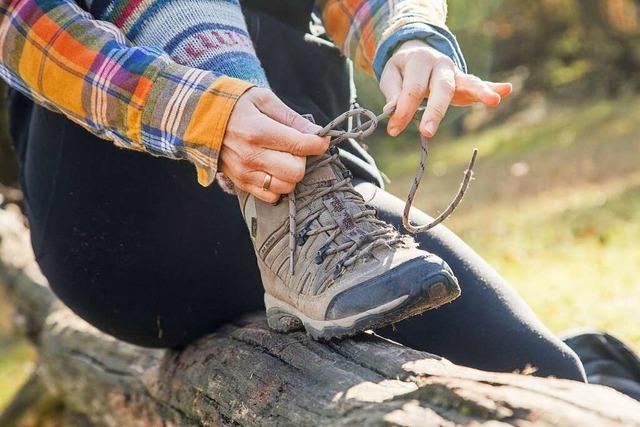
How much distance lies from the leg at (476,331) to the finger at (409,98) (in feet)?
0.75

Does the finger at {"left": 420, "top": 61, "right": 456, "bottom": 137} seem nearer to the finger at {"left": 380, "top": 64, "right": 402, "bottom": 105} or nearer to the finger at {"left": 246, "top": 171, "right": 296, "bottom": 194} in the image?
the finger at {"left": 380, "top": 64, "right": 402, "bottom": 105}

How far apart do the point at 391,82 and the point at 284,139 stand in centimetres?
30

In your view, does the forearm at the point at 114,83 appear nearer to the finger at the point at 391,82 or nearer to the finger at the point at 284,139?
the finger at the point at 284,139

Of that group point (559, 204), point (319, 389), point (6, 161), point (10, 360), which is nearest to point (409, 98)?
point (319, 389)

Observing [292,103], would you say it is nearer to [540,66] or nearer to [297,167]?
[297,167]

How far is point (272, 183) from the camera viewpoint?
51.2 inches

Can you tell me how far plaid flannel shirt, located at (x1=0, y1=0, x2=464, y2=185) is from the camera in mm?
1278

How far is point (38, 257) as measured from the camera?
1.71m

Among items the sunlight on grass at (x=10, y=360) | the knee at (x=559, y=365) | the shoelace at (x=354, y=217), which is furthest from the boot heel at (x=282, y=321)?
the sunlight on grass at (x=10, y=360)

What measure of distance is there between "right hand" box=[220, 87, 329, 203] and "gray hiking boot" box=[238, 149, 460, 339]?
6 centimetres

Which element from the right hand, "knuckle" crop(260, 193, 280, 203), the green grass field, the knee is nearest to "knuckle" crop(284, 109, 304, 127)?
the right hand

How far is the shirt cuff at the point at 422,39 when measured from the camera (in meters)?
1.52

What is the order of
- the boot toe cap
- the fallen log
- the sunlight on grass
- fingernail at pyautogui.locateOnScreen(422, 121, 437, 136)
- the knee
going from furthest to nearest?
the sunlight on grass, the knee, fingernail at pyautogui.locateOnScreen(422, 121, 437, 136), the boot toe cap, the fallen log

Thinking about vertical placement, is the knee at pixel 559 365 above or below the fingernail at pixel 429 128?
below
